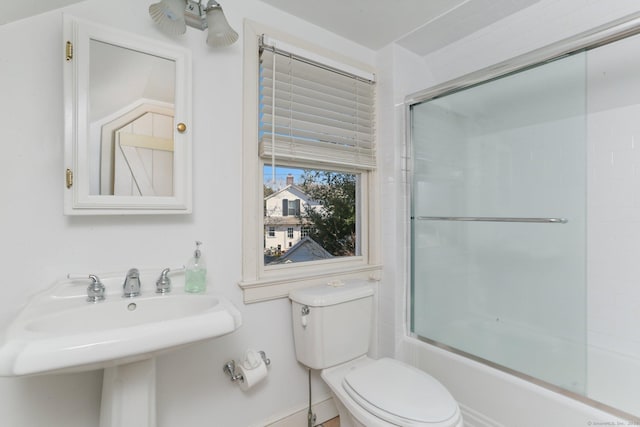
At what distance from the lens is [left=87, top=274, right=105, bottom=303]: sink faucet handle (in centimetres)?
103

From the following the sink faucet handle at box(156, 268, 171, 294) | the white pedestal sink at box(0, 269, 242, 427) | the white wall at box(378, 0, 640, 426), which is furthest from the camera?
the white wall at box(378, 0, 640, 426)

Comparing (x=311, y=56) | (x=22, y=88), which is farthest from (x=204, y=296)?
(x=311, y=56)

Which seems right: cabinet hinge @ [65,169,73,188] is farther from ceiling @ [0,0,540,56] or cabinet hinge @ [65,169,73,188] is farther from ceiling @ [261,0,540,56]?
ceiling @ [261,0,540,56]

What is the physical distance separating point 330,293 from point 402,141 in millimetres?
977

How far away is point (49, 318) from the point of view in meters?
0.90

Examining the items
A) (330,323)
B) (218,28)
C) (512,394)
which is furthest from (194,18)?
(512,394)

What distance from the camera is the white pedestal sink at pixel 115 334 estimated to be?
0.70 meters

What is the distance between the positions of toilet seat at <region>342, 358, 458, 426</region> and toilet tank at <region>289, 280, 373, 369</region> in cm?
15

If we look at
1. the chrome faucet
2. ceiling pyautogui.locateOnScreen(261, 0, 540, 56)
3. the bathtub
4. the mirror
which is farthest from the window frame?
the bathtub

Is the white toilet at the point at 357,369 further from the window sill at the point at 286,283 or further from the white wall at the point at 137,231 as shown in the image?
the white wall at the point at 137,231

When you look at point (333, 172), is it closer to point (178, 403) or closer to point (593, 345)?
point (178, 403)

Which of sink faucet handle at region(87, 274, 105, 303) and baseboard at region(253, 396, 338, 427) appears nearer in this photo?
sink faucet handle at region(87, 274, 105, 303)

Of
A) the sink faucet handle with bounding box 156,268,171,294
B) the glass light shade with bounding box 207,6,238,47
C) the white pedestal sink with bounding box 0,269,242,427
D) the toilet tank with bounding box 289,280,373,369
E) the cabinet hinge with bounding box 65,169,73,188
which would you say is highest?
the glass light shade with bounding box 207,6,238,47

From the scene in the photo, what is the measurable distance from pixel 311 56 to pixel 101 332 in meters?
1.47
